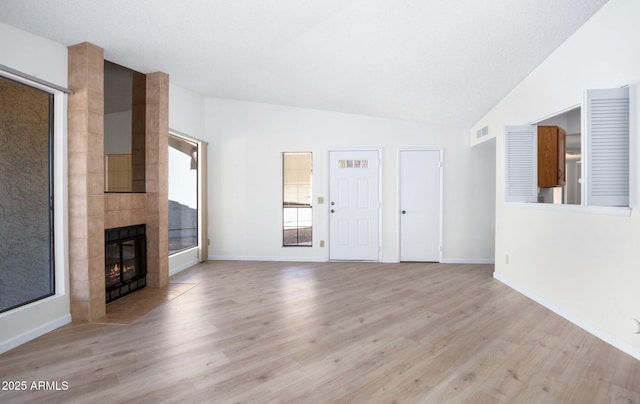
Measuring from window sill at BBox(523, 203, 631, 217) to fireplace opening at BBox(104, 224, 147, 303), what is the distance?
4.75 meters

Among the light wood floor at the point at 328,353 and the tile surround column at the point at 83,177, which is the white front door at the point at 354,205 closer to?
the light wood floor at the point at 328,353

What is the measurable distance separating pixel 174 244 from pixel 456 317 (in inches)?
165

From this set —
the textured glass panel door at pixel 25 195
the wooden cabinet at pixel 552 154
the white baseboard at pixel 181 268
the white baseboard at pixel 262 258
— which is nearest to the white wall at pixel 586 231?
the wooden cabinet at pixel 552 154

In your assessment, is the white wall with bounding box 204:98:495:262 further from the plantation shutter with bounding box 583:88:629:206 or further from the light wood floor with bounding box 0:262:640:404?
the plantation shutter with bounding box 583:88:629:206

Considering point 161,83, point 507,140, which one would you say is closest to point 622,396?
point 507,140

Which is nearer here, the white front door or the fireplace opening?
the fireplace opening

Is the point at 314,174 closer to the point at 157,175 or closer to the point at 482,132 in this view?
the point at 157,175

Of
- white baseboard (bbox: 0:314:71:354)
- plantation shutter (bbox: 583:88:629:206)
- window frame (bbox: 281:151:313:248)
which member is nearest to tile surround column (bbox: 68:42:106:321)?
white baseboard (bbox: 0:314:71:354)

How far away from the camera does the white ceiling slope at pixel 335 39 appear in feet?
8.87

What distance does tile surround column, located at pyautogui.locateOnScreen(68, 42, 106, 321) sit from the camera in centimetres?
314

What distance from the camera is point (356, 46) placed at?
11.3ft

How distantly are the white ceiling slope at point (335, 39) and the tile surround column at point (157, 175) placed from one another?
0.29 meters

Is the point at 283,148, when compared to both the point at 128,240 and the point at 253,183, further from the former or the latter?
the point at 128,240

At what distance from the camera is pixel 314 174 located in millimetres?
5973
